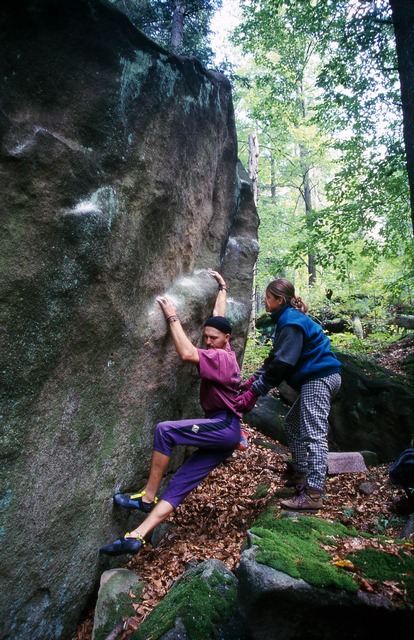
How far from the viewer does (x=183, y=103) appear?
5.19 metres

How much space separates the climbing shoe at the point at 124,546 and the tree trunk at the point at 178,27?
37.7 feet

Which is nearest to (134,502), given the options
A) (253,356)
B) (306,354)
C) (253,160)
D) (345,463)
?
(306,354)

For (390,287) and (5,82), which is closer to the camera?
(5,82)

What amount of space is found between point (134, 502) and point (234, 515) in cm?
165

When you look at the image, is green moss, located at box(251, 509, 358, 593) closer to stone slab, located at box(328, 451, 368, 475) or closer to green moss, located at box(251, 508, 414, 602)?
green moss, located at box(251, 508, 414, 602)

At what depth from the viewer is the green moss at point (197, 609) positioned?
10.0 feet

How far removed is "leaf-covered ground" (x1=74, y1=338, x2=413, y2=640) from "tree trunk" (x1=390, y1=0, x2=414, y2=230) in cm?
458

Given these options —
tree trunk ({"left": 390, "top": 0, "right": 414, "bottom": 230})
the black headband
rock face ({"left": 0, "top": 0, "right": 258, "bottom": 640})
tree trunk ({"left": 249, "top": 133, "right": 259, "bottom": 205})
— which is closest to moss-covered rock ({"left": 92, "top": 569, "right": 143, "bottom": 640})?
rock face ({"left": 0, "top": 0, "right": 258, "bottom": 640})

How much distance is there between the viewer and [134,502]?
14.4 feet

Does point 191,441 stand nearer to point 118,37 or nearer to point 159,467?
point 159,467

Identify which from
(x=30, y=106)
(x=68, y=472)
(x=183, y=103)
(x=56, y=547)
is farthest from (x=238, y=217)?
(x=56, y=547)

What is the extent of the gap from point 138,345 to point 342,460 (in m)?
4.06

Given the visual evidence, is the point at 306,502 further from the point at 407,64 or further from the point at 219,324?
the point at 407,64

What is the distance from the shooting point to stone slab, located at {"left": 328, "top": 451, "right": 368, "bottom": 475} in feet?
21.2
